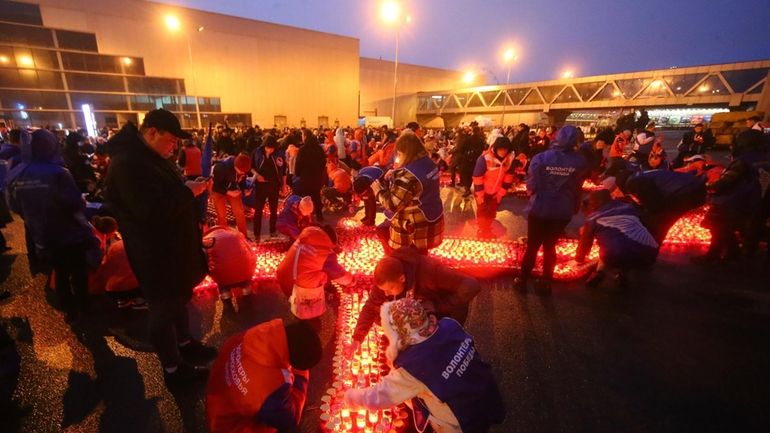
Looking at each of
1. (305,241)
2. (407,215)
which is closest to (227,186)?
(305,241)

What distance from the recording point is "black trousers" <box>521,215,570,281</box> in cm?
449

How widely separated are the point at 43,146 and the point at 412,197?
404 cm

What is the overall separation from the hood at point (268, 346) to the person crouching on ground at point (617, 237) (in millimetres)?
4802

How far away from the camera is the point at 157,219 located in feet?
8.53

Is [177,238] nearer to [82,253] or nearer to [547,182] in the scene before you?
[82,253]

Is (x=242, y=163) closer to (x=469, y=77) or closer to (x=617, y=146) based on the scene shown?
(x=617, y=146)

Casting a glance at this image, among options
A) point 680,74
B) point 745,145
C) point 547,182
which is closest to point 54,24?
point 547,182

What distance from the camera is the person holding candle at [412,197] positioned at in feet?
11.9

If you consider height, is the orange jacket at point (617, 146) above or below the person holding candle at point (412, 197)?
above

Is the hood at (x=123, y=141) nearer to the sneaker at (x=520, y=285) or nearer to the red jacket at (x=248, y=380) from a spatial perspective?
the red jacket at (x=248, y=380)

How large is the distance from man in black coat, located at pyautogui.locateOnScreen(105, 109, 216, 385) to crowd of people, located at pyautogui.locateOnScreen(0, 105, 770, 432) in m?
0.01

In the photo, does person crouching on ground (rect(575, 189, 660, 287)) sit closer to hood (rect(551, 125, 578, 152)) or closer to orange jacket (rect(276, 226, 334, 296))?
hood (rect(551, 125, 578, 152))

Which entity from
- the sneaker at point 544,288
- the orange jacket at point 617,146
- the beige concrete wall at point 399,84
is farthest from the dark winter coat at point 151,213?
the beige concrete wall at point 399,84

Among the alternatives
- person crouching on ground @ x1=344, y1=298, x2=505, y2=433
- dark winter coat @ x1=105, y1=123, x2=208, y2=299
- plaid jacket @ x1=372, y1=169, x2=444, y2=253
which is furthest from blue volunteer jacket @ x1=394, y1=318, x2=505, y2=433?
dark winter coat @ x1=105, y1=123, x2=208, y2=299
